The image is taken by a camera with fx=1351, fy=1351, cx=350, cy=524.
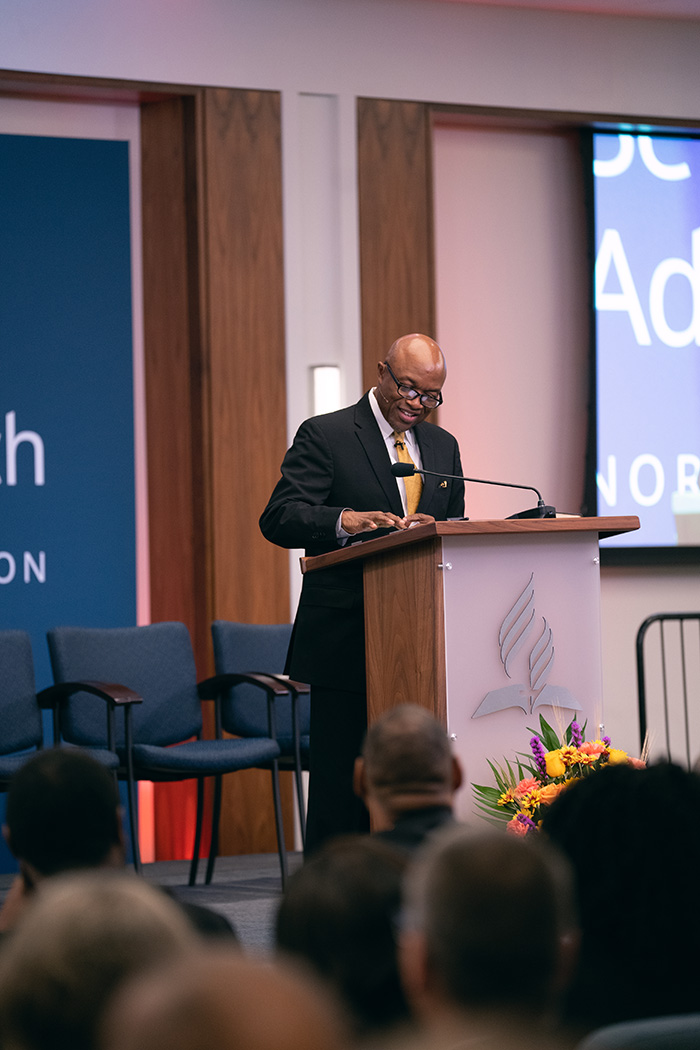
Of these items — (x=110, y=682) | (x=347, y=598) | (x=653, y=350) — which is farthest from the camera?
(x=653, y=350)

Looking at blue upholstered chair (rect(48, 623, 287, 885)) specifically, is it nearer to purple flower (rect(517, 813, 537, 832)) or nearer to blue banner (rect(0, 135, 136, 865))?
blue banner (rect(0, 135, 136, 865))

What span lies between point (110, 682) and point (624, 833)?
4.00 m

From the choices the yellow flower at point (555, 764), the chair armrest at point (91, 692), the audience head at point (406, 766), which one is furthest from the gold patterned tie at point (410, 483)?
the audience head at point (406, 766)

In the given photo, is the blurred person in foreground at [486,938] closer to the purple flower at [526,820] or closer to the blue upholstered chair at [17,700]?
the purple flower at [526,820]

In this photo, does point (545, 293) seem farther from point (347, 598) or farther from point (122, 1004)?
point (122, 1004)

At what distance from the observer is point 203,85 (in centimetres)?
620

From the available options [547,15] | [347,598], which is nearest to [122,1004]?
[347,598]

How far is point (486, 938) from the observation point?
0.91 m

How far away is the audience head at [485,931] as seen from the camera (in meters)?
0.90

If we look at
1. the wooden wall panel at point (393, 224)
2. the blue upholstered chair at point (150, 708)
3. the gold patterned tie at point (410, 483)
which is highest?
the wooden wall panel at point (393, 224)

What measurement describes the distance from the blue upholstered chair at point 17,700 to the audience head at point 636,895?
12.4 feet

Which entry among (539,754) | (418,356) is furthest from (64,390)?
(539,754)

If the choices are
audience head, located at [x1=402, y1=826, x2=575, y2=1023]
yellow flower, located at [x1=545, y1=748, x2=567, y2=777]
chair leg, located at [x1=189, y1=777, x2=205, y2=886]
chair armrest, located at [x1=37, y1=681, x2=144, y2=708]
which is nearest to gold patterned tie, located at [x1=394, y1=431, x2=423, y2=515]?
yellow flower, located at [x1=545, y1=748, x2=567, y2=777]

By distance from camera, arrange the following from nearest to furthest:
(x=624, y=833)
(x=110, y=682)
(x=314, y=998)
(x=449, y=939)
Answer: (x=314, y=998), (x=449, y=939), (x=624, y=833), (x=110, y=682)
